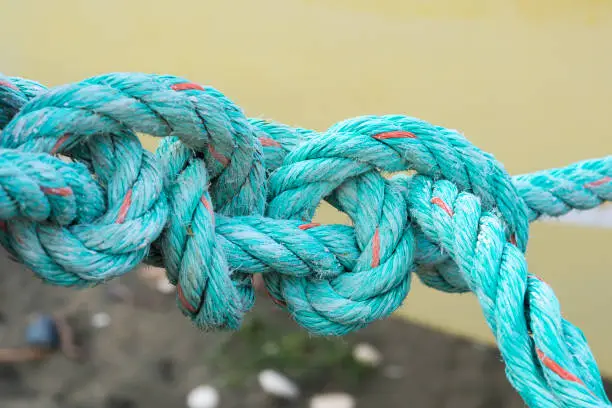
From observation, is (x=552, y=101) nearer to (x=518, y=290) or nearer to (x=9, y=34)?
(x=518, y=290)

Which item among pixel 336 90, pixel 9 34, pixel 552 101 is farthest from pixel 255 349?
pixel 9 34

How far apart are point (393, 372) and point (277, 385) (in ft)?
1.07

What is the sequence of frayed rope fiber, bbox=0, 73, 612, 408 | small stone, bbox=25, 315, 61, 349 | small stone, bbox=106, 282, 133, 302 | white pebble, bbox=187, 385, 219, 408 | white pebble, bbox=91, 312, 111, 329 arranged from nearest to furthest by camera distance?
1. frayed rope fiber, bbox=0, 73, 612, 408
2. white pebble, bbox=187, 385, 219, 408
3. small stone, bbox=25, 315, 61, 349
4. white pebble, bbox=91, 312, 111, 329
5. small stone, bbox=106, 282, 133, 302

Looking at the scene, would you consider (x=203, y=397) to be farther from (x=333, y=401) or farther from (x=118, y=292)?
(x=118, y=292)

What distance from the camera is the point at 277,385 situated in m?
1.64

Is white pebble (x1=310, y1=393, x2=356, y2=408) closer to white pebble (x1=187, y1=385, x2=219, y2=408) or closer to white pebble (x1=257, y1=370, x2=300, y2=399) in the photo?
white pebble (x1=257, y1=370, x2=300, y2=399)

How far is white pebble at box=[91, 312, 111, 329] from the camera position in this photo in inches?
72.1

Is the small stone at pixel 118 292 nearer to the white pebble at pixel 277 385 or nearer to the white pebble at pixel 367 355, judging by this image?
the white pebble at pixel 277 385

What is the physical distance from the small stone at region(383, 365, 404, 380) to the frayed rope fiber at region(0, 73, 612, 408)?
113 cm

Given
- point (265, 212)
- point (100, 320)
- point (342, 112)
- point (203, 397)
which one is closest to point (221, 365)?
point (203, 397)

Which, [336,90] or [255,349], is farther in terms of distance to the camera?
[255,349]

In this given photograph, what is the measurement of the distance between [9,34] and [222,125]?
1.67m

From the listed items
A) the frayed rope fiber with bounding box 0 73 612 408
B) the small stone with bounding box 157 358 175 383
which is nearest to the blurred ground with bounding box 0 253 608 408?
the small stone with bounding box 157 358 175 383

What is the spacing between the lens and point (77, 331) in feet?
5.91
